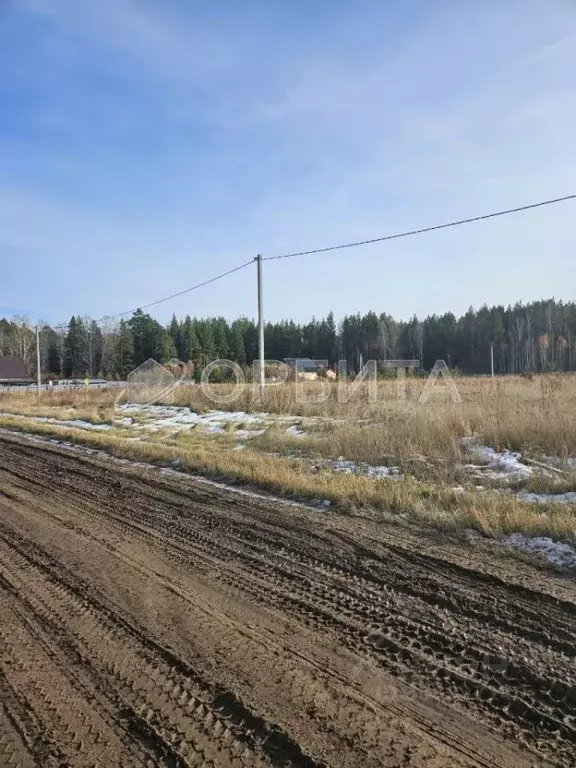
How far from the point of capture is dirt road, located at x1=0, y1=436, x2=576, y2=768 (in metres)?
2.19

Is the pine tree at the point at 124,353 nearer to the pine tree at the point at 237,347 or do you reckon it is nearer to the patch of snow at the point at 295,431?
the pine tree at the point at 237,347

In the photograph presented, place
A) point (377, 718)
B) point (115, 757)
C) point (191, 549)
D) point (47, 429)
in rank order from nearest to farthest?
point (115, 757), point (377, 718), point (191, 549), point (47, 429)

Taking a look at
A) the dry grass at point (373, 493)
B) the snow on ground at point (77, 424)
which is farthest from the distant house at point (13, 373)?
the dry grass at point (373, 493)

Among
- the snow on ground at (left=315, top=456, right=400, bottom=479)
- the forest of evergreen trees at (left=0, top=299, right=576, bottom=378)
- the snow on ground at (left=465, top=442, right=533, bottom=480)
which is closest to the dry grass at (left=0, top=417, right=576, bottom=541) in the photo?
the snow on ground at (left=315, top=456, right=400, bottom=479)

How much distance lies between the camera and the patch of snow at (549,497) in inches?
233

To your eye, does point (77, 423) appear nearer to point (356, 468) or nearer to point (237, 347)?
point (356, 468)

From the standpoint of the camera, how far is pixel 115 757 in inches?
83.7

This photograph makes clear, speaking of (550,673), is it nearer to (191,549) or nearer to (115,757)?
(115,757)

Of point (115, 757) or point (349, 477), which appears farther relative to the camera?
point (349, 477)

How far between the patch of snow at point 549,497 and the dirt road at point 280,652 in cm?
201

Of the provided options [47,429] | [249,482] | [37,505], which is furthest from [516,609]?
[47,429]

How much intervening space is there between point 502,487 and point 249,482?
3.62 m

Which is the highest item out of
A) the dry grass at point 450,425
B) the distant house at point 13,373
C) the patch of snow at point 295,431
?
the distant house at point 13,373

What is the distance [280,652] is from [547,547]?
2903 mm
